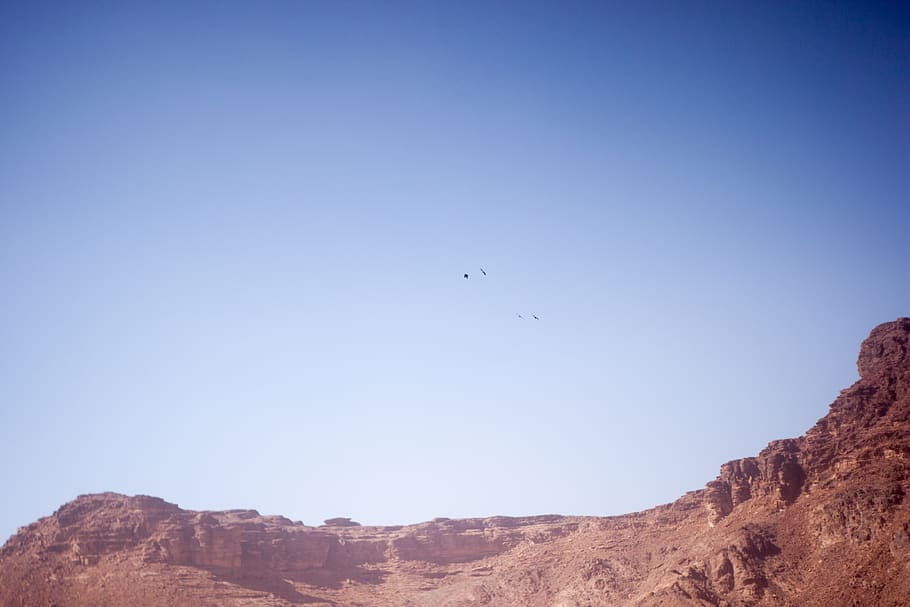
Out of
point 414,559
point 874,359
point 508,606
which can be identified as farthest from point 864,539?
point 414,559

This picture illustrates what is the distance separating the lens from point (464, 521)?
108 metres

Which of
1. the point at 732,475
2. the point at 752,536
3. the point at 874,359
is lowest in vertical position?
the point at 752,536

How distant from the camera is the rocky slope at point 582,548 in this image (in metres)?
58.8

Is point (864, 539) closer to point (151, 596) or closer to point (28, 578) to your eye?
point (151, 596)

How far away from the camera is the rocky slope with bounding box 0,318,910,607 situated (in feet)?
193

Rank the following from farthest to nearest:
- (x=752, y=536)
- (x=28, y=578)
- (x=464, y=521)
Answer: (x=464, y=521)
(x=28, y=578)
(x=752, y=536)

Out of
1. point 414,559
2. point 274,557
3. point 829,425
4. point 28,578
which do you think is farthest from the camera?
point 414,559

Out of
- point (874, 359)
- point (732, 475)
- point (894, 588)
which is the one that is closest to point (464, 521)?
point (732, 475)

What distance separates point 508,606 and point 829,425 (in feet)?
122

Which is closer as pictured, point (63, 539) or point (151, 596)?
point (151, 596)

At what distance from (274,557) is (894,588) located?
64416 mm

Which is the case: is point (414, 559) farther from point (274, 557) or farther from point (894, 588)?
point (894, 588)

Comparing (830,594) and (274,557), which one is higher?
(274,557)

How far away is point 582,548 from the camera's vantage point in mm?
89500
